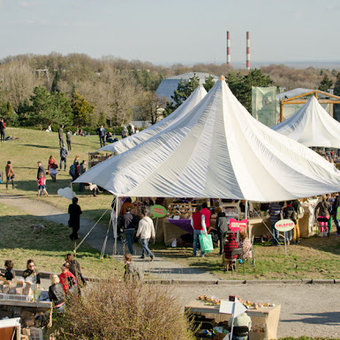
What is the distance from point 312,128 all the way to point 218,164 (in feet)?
49.5

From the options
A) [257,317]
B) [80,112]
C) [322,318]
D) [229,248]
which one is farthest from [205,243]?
[80,112]

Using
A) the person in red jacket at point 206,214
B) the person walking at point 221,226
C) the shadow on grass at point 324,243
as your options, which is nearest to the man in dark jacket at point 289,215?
the shadow on grass at point 324,243

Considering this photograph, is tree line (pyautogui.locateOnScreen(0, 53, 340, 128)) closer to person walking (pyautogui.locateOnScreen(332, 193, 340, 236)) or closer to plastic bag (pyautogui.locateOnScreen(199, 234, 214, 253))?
person walking (pyautogui.locateOnScreen(332, 193, 340, 236))

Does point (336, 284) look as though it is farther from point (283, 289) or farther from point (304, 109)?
point (304, 109)

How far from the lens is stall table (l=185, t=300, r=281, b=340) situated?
8.91 metres

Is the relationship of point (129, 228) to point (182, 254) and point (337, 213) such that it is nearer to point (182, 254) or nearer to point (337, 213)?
point (182, 254)

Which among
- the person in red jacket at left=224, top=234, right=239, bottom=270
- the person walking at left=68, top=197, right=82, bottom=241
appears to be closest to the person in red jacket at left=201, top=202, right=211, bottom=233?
the person in red jacket at left=224, top=234, right=239, bottom=270

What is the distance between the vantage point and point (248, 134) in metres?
16.4

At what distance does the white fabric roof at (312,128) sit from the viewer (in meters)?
27.8

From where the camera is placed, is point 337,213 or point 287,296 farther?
point 337,213

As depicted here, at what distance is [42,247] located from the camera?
612 inches

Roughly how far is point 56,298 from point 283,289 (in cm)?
521

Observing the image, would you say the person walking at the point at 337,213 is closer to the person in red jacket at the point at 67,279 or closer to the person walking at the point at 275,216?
the person walking at the point at 275,216

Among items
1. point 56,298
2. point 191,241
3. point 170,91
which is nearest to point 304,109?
point 191,241
